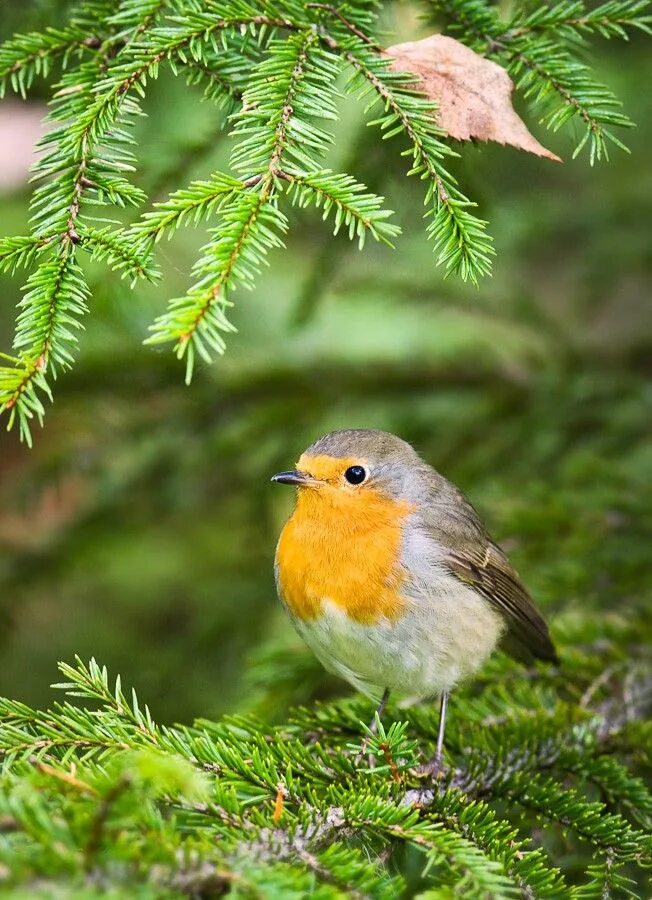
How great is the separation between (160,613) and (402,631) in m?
2.66

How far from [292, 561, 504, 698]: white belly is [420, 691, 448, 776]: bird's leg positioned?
6 cm

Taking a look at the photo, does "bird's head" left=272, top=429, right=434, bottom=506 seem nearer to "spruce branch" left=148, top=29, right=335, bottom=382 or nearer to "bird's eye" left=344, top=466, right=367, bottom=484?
"bird's eye" left=344, top=466, right=367, bottom=484

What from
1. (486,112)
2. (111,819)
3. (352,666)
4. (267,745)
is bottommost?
(352,666)

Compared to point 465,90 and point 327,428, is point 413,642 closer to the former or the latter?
point 465,90

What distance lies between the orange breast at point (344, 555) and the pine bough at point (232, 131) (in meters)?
1.02

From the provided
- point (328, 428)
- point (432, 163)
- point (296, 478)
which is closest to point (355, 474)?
point (296, 478)

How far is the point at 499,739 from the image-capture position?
2650mm

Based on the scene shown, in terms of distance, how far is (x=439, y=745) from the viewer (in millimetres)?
2586

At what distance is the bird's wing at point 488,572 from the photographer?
3031mm

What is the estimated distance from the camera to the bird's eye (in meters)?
3.02

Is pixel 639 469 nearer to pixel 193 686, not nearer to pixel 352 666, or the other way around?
pixel 352 666

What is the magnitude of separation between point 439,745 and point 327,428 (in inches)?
76.7

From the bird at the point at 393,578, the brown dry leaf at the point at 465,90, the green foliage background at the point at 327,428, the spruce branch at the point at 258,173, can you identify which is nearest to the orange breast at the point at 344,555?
the bird at the point at 393,578

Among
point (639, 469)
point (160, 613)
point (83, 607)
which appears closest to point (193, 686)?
point (160, 613)
